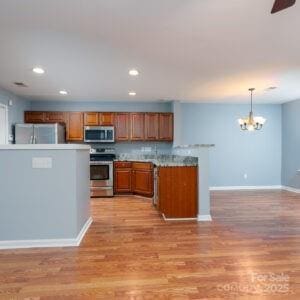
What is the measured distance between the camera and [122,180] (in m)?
6.38

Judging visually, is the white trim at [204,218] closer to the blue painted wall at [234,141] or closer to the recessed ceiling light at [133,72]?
the recessed ceiling light at [133,72]

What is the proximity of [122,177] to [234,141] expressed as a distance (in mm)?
3188

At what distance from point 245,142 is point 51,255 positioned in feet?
19.2

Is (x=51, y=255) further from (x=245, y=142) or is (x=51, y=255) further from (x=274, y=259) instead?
(x=245, y=142)

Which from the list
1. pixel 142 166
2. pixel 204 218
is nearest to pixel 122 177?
pixel 142 166

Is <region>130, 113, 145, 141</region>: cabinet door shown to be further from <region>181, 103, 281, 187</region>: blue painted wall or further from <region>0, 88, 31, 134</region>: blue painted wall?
<region>0, 88, 31, 134</region>: blue painted wall

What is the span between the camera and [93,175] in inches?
247

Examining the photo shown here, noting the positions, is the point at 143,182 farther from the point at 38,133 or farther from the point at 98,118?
the point at 38,133

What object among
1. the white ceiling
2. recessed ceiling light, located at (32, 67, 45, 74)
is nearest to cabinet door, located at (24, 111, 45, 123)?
the white ceiling

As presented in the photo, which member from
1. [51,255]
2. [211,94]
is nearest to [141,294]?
[51,255]

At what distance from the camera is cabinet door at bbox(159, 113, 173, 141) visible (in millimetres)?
6625

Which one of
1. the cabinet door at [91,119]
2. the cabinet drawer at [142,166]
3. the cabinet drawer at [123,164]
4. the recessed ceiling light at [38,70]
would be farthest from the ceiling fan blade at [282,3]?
the cabinet door at [91,119]

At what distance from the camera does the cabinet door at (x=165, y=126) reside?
6625 millimetres

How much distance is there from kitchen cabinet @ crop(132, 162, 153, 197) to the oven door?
57cm
